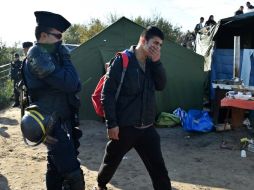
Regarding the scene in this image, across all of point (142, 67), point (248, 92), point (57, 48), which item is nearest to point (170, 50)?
point (248, 92)

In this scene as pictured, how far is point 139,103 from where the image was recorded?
12.8 ft

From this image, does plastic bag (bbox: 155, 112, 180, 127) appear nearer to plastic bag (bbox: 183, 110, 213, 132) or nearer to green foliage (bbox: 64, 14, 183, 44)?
plastic bag (bbox: 183, 110, 213, 132)

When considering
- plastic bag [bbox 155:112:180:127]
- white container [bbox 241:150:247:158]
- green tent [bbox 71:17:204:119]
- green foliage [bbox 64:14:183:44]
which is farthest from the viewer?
green foliage [bbox 64:14:183:44]

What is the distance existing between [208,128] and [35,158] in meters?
3.40

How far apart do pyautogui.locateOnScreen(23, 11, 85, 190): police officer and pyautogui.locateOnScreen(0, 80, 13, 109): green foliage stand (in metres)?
9.77

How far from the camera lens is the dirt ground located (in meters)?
5.27

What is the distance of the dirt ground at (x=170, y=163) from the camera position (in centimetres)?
527

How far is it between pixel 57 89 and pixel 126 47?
6.17m

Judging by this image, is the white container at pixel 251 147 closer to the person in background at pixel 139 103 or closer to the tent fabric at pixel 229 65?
the tent fabric at pixel 229 65

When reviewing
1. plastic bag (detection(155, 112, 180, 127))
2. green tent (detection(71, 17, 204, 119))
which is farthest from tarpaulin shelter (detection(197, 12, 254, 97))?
plastic bag (detection(155, 112, 180, 127))

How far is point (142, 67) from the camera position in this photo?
395cm

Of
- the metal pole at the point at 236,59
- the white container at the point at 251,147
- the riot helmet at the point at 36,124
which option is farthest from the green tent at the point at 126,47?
the riot helmet at the point at 36,124

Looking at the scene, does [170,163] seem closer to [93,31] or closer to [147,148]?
[147,148]

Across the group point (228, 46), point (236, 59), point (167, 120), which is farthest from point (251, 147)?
point (228, 46)
